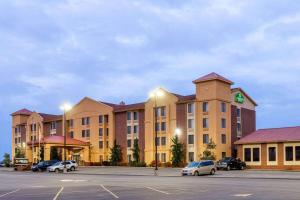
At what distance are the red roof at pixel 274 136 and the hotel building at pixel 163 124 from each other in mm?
5352

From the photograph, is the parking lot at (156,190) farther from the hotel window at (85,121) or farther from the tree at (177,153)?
the hotel window at (85,121)

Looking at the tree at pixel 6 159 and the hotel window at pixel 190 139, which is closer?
the hotel window at pixel 190 139

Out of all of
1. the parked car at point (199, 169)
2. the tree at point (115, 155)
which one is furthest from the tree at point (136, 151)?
the parked car at point (199, 169)

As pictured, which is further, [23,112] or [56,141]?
[23,112]

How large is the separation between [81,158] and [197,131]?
29.7 metres

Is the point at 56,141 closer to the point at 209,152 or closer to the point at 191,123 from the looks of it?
the point at 191,123

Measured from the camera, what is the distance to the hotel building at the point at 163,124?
7694 cm

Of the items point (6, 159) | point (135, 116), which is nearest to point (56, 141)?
point (135, 116)

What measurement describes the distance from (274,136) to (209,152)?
9.73 meters

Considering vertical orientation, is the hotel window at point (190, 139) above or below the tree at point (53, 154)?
above

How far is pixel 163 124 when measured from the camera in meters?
83.7

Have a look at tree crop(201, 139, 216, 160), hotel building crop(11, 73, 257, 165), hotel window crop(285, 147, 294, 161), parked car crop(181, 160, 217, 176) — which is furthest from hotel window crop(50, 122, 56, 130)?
parked car crop(181, 160, 217, 176)

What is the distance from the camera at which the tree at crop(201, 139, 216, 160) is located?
7124cm

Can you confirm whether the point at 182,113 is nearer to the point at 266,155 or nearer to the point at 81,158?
the point at 266,155
